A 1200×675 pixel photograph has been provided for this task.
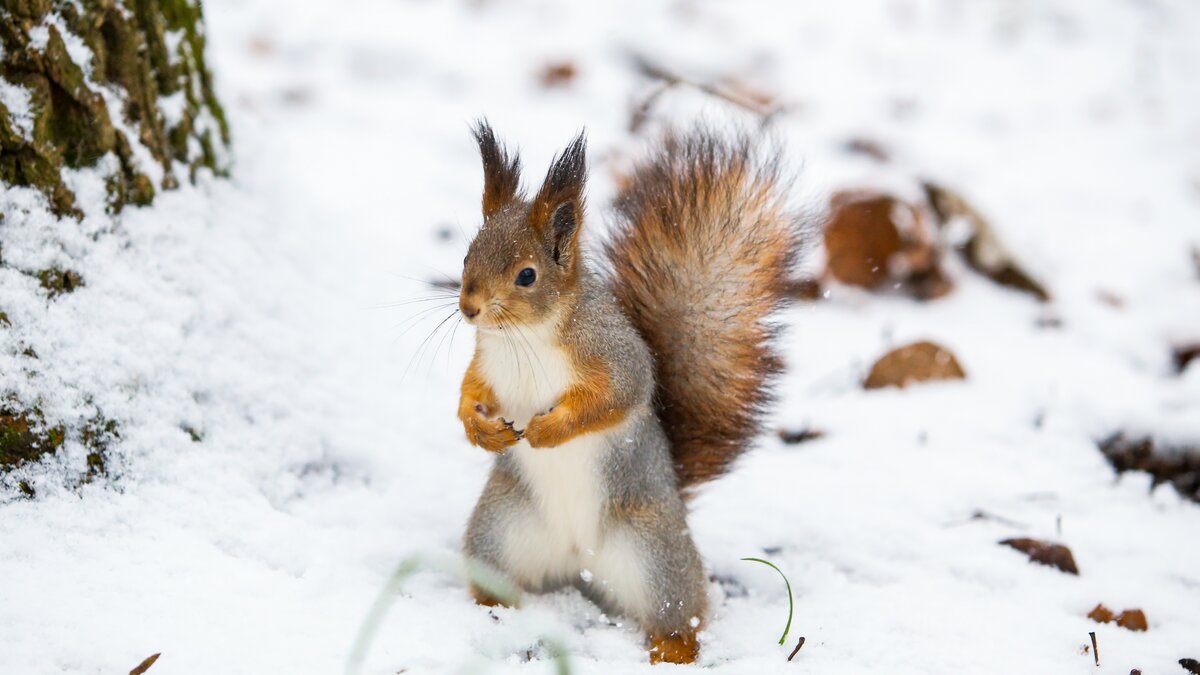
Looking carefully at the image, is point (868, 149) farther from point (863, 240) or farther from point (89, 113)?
point (89, 113)

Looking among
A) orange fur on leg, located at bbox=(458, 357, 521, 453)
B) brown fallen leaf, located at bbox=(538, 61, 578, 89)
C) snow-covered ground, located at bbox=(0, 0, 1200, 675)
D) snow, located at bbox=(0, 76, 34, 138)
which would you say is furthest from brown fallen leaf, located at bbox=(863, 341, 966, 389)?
brown fallen leaf, located at bbox=(538, 61, 578, 89)

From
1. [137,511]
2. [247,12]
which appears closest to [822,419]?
[137,511]

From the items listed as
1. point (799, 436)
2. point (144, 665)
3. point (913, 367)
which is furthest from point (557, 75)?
point (144, 665)

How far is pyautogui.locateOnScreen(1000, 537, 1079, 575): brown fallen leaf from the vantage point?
1.79m

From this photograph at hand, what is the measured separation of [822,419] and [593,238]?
83 cm

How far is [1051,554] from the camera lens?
180 cm

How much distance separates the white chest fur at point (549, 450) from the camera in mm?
1540

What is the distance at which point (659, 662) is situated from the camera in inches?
59.1

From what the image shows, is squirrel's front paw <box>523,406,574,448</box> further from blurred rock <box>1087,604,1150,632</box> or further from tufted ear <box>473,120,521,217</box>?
blurred rock <box>1087,604,1150,632</box>

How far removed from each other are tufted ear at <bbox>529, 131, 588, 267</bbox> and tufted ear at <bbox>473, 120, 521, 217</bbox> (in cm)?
7

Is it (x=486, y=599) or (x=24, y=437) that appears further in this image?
(x=486, y=599)

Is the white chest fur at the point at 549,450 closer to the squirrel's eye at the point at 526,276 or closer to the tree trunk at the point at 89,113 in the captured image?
the squirrel's eye at the point at 526,276

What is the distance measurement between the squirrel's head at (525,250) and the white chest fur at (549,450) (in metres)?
0.05

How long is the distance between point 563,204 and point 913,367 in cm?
129
